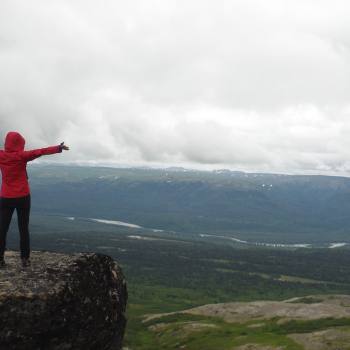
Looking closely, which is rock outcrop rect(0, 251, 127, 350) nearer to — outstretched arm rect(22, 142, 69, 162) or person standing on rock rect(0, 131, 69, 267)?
person standing on rock rect(0, 131, 69, 267)

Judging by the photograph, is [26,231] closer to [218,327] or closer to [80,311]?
[80,311]

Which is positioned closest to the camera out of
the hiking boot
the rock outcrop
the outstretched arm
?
A: the rock outcrop

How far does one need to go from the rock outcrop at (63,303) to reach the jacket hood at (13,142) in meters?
5.49

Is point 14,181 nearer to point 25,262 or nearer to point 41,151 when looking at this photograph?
point 41,151

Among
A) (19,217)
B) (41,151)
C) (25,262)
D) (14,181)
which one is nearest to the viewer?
(41,151)

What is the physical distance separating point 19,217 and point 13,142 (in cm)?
369

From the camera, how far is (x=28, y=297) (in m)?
20.2

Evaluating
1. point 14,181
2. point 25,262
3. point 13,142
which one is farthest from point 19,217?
point 13,142

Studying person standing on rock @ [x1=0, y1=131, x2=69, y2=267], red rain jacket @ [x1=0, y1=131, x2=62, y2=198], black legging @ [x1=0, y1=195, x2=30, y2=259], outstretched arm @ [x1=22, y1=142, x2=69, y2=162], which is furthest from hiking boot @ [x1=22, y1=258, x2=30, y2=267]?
outstretched arm @ [x1=22, y1=142, x2=69, y2=162]

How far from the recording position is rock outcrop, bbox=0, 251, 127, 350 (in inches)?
787

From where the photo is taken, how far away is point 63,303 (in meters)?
20.8

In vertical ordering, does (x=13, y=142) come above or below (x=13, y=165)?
above

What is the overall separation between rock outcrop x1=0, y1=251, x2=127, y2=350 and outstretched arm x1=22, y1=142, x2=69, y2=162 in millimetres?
5112

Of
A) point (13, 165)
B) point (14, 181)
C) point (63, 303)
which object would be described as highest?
point (13, 165)
